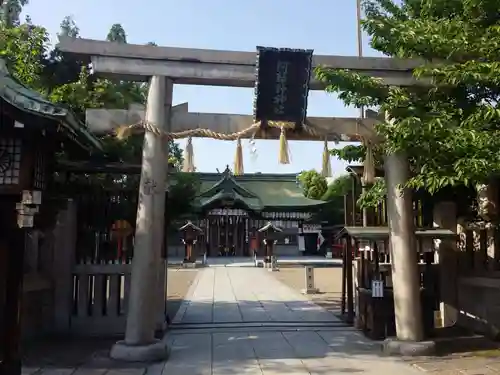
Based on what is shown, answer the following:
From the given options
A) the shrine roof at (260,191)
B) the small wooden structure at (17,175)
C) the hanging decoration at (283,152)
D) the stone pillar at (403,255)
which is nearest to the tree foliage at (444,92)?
the stone pillar at (403,255)

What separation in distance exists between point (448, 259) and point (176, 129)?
641cm

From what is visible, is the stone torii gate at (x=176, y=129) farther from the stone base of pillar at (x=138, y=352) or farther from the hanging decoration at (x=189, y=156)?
the hanging decoration at (x=189, y=156)

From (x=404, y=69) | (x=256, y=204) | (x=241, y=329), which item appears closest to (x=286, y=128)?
(x=404, y=69)

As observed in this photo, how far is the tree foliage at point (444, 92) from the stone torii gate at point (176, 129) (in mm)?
802

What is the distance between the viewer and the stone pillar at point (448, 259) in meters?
10.5

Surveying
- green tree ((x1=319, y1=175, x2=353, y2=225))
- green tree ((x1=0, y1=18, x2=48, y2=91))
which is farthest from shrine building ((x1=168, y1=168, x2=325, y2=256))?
green tree ((x1=0, y1=18, x2=48, y2=91))

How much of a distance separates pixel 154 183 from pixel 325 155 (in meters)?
2.99

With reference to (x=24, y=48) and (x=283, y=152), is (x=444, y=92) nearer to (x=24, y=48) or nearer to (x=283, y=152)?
(x=283, y=152)

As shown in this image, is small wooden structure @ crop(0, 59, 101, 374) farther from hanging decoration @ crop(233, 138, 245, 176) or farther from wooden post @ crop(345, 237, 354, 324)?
wooden post @ crop(345, 237, 354, 324)

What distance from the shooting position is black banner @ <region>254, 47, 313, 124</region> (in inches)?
319

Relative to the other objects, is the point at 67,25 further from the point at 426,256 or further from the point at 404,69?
the point at 426,256

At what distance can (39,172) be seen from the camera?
6.12m

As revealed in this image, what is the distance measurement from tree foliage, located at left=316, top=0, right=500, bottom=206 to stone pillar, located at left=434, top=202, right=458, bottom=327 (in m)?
2.78

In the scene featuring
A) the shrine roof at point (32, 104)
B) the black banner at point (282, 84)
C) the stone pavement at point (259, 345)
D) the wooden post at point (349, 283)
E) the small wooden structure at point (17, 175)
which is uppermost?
the black banner at point (282, 84)
